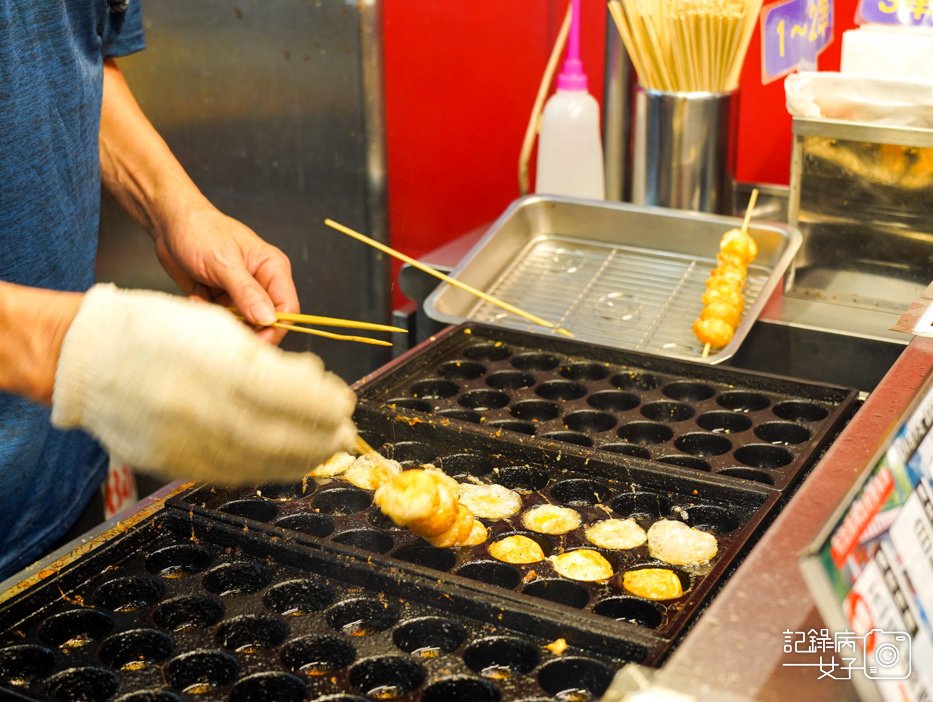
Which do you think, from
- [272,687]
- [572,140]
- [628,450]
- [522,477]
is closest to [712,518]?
[628,450]

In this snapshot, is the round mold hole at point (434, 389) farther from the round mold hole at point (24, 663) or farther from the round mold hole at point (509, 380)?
the round mold hole at point (24, 663)

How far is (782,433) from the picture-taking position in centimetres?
204

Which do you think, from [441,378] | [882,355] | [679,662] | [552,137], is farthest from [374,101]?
[679,662]

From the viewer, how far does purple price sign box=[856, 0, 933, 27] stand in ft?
8.37

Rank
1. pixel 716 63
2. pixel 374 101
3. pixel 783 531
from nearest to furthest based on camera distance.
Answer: pixel 783 531 < pixel 716 63 < pixel 374 101

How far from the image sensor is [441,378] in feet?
7.58

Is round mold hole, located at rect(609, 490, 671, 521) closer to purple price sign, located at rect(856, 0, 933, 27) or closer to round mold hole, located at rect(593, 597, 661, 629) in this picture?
round mold hole, located at rect(593, 597, 661, 629)

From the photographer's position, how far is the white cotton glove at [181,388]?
129 cm

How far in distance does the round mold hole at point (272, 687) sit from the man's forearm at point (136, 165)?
46.1 inches

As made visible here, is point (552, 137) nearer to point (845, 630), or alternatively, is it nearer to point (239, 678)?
point (239, 678)

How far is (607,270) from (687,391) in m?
0.62

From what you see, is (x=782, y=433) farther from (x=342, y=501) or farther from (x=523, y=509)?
(x=342, y=501)

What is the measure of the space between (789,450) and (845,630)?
0.98m

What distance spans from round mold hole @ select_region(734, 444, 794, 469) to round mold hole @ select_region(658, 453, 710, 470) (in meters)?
0.08
